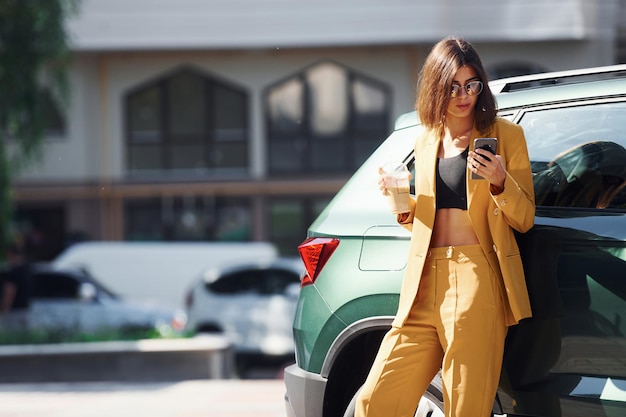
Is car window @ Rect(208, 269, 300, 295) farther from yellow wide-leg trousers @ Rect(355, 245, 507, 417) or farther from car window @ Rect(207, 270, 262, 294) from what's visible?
yellow wide-leg trousers @ Rect(355, 245, 507, 417)

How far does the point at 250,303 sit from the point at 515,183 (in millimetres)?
12081

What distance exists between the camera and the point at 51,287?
16.0 m

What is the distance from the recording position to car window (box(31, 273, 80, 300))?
16.0 m

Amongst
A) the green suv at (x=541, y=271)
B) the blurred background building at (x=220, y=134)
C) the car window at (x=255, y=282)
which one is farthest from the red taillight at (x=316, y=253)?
the blurred background building at (x=220, y=134)

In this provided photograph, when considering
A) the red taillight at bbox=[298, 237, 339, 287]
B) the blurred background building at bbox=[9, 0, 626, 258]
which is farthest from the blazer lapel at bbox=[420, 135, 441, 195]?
the blurred background building at bbox=[9, 0, 626, 258]

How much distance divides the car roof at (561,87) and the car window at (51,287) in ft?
40.7

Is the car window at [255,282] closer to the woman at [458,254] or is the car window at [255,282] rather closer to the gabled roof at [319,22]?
the gabled roof at [319,22]

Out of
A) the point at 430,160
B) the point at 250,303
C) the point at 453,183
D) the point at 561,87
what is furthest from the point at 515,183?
the point at 250,303

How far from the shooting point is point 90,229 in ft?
85.6

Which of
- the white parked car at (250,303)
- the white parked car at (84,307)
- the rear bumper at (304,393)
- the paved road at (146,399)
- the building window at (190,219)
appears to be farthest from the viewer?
the building window at (190,219)

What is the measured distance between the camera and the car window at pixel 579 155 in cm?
377

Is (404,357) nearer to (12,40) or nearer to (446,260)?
(446,260)

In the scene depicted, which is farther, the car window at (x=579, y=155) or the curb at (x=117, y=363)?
the curb at (x=117, y=363)

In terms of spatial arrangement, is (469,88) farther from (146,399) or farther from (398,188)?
(146,399)
